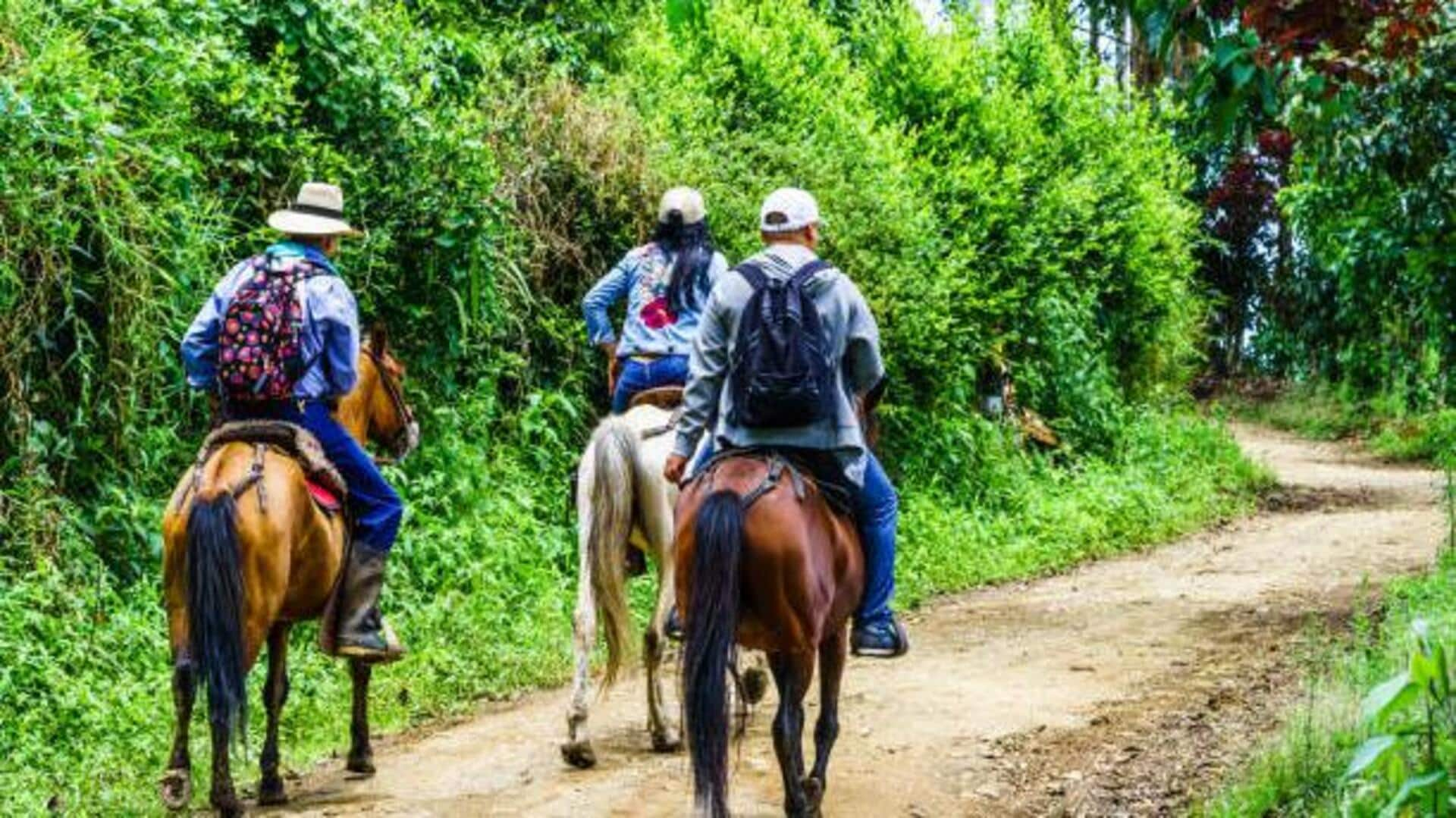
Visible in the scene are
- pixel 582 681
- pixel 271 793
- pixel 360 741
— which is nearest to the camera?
pixel 271 793

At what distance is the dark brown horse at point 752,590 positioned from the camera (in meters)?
6.00

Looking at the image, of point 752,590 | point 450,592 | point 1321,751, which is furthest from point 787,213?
point 450,592

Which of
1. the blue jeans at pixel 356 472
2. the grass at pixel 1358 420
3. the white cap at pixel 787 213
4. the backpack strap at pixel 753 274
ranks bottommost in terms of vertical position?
the grass at pixel 1358 420

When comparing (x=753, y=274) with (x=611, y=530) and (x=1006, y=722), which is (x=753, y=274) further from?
(x=1006, y=722)

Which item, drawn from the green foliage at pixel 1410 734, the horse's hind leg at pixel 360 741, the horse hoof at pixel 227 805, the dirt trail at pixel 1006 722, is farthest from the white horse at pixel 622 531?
the green foliage at pixel 1410 734

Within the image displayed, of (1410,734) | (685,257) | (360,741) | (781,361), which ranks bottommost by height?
(360,741)

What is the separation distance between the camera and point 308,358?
6902mm

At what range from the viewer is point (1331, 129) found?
1173 cm

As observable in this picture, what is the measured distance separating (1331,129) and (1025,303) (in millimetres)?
6861

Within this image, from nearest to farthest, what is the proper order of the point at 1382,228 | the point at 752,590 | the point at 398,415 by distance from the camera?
1. the point at 752,590
2. the point at 398,415
3. the point at 1382,228

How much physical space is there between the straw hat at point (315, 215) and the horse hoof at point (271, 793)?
2231 millimetres

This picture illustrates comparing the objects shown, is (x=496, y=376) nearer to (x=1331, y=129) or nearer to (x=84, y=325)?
(x=84, y=325)

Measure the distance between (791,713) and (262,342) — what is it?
252cm

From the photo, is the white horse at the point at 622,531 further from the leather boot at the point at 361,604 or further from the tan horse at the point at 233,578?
the tan horse at the point at 233,578
